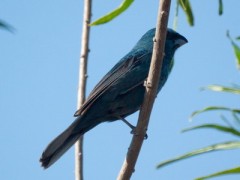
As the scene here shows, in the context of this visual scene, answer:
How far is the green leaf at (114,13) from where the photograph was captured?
306 centimetres

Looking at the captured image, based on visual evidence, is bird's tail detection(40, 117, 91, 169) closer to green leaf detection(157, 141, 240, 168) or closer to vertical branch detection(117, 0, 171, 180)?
vertical branch detection(117, 0, 171, 180)

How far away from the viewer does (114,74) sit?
5934 mm

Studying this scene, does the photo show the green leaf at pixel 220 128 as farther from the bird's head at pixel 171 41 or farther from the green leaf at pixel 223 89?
the bird's head at pixel 171 41

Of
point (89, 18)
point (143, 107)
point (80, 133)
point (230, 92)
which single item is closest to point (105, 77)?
point (80, 133)

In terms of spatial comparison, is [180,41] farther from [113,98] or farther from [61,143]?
[61,143]

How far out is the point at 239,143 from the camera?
2.43 metres

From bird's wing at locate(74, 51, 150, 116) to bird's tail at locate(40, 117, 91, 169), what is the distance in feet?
0.74

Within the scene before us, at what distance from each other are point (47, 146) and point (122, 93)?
1122 mm

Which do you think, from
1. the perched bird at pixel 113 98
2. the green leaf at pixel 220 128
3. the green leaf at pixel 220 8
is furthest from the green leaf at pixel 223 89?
the perched bird at pixel 113 98

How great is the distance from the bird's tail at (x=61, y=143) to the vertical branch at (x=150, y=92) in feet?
5.14

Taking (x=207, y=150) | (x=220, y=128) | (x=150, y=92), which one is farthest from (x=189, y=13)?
(x=207, y=150)

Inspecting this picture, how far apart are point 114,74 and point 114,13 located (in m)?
2.84

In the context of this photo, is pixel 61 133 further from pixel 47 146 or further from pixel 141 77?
pixel 141 77

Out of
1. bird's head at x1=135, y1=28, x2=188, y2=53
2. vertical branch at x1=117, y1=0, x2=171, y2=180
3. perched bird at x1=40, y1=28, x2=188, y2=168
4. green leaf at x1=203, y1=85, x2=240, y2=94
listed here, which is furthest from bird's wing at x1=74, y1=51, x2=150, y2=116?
green leaf at x1=203, y1=85, x2=240, y2=94
